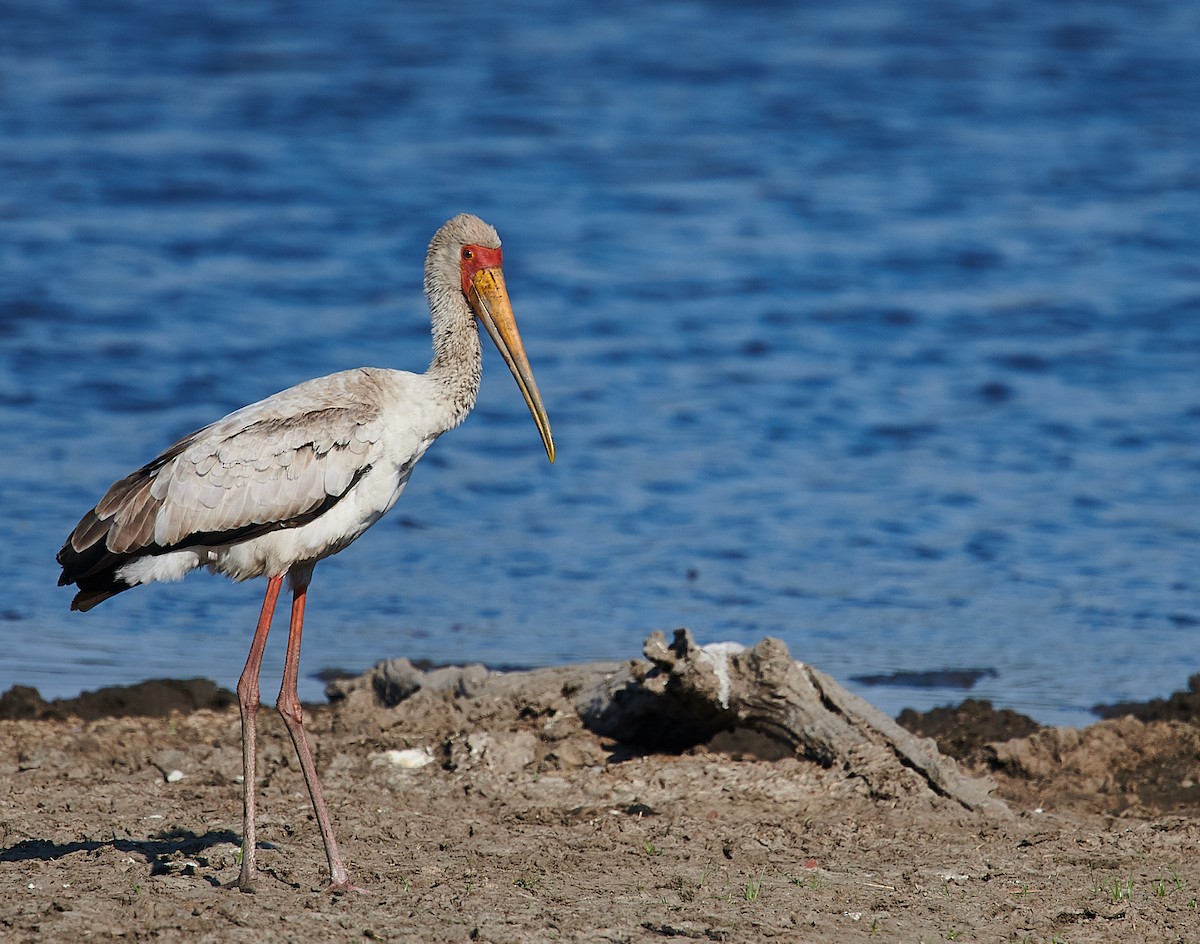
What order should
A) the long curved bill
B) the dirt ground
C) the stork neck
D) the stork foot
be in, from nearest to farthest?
the dirt ground, the stork foot, the stork neck, the long curved bill

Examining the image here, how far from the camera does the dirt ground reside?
5738 mm

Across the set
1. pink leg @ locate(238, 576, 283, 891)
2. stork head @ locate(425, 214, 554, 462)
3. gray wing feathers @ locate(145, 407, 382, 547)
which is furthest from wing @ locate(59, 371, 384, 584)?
stork head @ locate(425, 214, 554, 462)

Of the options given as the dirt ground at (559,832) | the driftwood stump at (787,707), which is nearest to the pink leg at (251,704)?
the dirt ground at (559,832)

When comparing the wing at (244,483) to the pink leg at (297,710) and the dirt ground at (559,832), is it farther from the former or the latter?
the dirt ground at (559,832)

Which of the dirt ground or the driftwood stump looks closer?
the dirt ground

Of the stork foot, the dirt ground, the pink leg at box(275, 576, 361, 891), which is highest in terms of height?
the pink leg at box(275, 576, 361, 891)

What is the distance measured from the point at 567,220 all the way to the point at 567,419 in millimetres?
6982

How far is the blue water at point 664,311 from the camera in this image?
11039 mm

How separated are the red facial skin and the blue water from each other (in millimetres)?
3384

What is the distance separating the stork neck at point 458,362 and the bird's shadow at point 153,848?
1.89 meters

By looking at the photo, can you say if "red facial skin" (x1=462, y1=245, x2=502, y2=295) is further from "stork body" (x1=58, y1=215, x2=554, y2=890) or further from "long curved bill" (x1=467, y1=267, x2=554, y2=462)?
"stork body" (x1=58, y1=215, x2=554, y2=890)

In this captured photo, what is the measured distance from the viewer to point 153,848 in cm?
648

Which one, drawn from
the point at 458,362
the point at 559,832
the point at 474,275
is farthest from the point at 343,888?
the point at 474,275

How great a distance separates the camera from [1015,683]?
9.83m
